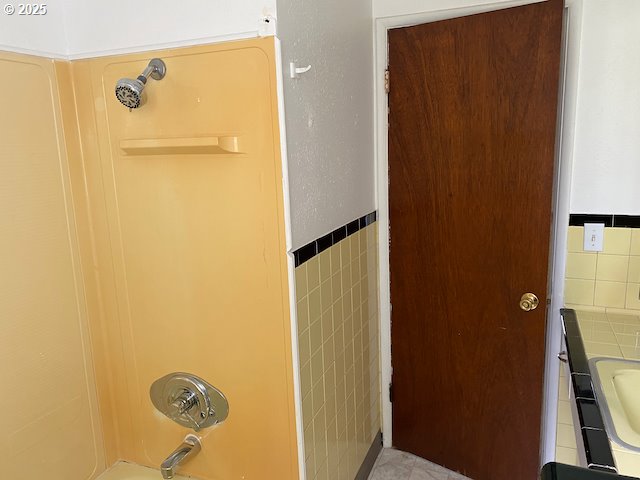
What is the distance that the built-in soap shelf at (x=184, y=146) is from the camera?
1.42 m

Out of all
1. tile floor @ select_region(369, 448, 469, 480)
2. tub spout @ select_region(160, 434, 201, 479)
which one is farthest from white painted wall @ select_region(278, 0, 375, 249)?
tile floor @ select_region(369, 448, 469, 480)

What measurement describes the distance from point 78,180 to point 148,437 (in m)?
0.94

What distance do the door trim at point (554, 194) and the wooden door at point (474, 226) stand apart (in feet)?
0.14

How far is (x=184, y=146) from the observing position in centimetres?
146

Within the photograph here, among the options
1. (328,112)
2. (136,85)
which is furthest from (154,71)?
(328,112)

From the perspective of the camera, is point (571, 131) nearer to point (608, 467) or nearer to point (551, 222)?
point (551, 222)

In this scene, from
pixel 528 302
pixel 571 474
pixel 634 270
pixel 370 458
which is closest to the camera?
pixel 571 474

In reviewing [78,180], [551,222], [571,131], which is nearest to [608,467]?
[551,222]

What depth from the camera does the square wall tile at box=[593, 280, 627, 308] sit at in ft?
5.90

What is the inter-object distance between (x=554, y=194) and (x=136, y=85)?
1469mm

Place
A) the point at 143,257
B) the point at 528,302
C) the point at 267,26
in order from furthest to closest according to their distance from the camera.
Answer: the point at 528,302
the point at 143,257
the point at 267,26

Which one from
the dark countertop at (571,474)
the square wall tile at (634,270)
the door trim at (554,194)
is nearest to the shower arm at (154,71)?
the door trim at (554,194)

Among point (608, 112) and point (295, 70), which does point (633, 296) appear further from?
point (295, 70)

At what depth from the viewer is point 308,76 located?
152 cm
